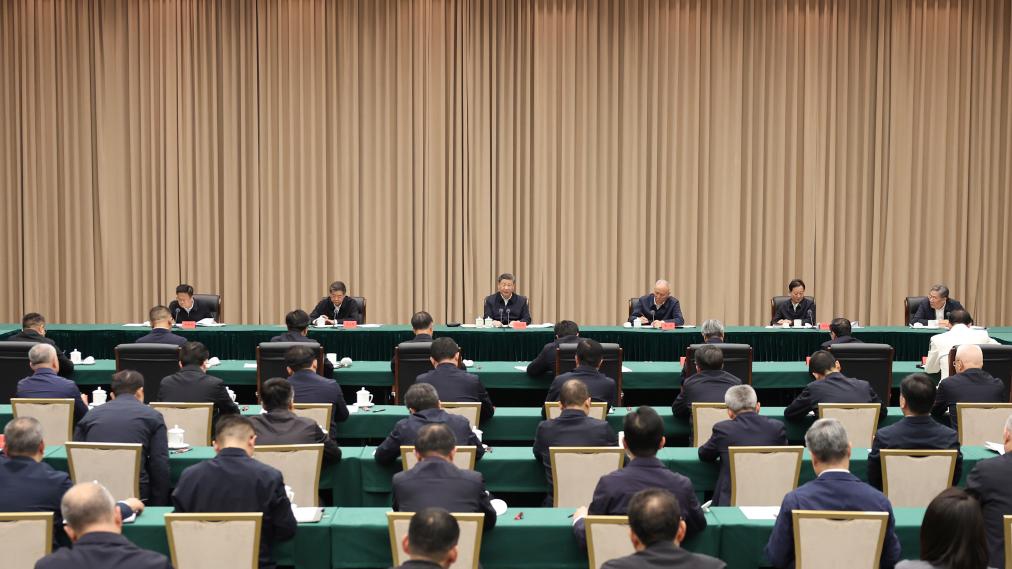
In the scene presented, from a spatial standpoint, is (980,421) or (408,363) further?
(408,363)

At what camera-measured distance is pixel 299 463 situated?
17.5ft

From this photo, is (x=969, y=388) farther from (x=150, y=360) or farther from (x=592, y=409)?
(x=150, y=360)

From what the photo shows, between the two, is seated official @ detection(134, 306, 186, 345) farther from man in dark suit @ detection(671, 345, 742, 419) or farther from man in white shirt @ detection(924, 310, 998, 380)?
man in white shirt @ detection(924, 310, 998, 380)

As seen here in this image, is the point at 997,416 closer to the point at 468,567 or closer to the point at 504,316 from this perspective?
the point at 468,567

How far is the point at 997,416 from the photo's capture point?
21.0 ft

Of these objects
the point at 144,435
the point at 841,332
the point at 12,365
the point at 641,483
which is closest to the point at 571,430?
the point at 641,483

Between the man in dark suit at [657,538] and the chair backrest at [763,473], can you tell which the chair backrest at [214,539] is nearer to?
the man in dark suit at [657,538]

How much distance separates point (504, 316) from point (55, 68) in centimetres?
681

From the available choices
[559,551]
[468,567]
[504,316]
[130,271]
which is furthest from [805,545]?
[130,271]

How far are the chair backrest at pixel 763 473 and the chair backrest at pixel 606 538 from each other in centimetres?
131

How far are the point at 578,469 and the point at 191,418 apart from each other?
2.55 meters

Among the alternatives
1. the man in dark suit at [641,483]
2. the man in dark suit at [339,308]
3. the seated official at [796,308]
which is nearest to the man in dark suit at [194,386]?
the man in dark suit at [641,483]

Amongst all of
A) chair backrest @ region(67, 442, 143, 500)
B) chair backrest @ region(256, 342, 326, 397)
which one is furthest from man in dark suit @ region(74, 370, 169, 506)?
chair backrest @ region(256, 342, 326, 397)

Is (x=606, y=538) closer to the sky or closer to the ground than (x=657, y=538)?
closer to the ground
